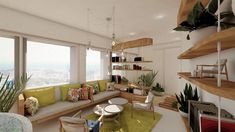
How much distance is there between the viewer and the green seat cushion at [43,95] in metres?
2.88

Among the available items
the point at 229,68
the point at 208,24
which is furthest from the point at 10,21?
the point at 229,68

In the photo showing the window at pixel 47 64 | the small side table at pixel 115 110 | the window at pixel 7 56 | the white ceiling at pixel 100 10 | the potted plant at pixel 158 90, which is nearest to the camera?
the white ceiling at pixel 100 10

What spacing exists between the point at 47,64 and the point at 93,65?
1.88 meters

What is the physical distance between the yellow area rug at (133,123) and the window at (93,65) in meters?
2.03

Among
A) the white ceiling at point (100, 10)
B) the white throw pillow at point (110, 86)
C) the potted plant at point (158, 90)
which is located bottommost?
the potted plant at point (158, 90)

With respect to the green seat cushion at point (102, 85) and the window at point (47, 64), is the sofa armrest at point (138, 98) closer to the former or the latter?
the green seat cushion at point (102, 85)

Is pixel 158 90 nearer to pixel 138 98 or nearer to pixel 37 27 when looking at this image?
pixel 138 98

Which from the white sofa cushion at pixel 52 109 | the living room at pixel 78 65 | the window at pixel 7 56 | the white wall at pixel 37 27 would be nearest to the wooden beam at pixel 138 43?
the living room at pixel 78 65

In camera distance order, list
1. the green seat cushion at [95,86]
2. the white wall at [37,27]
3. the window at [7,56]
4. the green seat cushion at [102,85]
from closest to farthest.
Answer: the white wall at [37,27], the window at [7,56], the green seat cushion at [95,86], the green seat cushion at [102,85]

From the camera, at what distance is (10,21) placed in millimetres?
2725

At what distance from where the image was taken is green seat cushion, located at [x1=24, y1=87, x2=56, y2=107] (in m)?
2.88

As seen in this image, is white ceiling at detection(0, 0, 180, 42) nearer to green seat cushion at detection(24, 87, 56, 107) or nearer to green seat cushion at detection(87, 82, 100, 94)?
green seat cushion at detection(24, 87, 56, 107)

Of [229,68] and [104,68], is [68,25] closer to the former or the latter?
[104,68]

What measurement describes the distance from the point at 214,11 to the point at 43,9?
3206 mm
